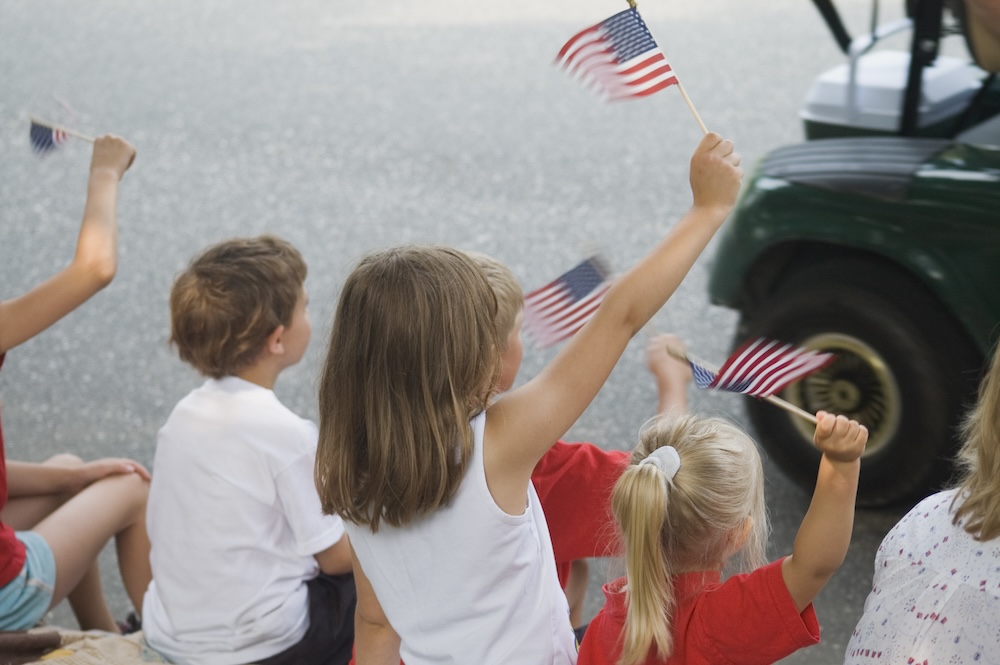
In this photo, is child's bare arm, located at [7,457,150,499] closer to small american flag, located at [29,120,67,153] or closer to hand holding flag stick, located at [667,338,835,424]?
small american flag, located at [29,120,67,153]

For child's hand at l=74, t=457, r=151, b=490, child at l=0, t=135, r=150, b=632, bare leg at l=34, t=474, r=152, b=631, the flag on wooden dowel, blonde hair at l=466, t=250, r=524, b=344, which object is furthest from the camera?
child's hand at l=74, t=457, r=151, b=490

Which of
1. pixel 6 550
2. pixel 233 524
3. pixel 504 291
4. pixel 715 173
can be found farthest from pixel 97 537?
pixel 715 173

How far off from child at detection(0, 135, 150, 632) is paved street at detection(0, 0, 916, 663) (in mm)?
412

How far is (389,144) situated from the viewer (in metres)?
7.41

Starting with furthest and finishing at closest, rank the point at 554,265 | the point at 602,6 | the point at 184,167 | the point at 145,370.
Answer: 1. the point at 602,6
2. the point at 184,167
3. the point at 554,265
4. the point at 145,370

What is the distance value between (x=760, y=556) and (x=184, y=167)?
572 centimetres

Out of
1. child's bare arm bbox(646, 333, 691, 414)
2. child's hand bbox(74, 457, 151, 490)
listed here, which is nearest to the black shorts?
child's hand bbox(74, 457, 151, 490)

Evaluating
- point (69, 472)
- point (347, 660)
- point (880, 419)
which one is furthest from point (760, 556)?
point (69, 472)

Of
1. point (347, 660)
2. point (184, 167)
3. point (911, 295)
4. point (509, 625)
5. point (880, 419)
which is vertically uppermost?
point (184, 167)

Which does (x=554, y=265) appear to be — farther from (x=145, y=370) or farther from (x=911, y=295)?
(x=911, y=295)

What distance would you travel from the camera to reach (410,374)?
2.01 metres

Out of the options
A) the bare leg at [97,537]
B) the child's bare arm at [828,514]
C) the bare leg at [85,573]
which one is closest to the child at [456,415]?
the child's bare arm at [828,514]

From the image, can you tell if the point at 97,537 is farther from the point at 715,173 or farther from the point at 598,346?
the point at 715,173

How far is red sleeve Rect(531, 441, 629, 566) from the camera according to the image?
2.54m
